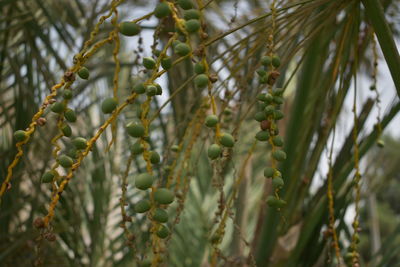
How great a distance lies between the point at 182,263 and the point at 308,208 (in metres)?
0.55

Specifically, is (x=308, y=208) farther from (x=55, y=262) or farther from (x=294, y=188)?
(x=55, y=262)

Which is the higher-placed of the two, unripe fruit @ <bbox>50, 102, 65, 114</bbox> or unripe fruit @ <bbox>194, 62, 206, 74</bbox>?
unripe fruit @ <bbox>50, 102, 65, 114</bbox>

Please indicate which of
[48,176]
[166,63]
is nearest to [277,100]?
[166,63]

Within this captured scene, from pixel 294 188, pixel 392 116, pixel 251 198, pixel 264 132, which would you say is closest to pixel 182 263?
pixel 251 198

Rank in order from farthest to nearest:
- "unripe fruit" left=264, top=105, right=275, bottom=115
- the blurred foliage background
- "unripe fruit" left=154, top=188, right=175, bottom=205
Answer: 1. the blurred foliage background
2. "unripe fruit" left=264, top=105, right=275, bottom=115
3. "unripe fruit" left=154, top=188, right=175, bottom=205

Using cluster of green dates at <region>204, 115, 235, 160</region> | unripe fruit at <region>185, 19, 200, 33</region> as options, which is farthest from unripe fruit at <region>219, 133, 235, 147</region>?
unripe fruit at <region>185, 19, 200, 33</region>

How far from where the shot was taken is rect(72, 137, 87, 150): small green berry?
494 millimetres

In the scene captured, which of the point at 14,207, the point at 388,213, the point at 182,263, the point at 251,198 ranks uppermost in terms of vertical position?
the point at 14,207

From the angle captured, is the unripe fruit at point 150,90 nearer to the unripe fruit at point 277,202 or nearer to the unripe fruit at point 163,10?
the unripe fruit at point 163,10

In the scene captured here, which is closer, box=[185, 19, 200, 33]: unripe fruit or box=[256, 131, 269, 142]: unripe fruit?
box=[185, 19, 200, 33]: unripe fruit

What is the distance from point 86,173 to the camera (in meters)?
1.42

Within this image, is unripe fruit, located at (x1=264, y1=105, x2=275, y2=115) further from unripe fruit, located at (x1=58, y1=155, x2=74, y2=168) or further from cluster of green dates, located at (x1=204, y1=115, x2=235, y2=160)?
unripe fruit, located at (x1=58, y1=155, x2=74, y2=168)

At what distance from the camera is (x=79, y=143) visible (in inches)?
19.5

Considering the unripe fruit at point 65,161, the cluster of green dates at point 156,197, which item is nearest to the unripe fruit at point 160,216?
the cluster of green dates at point 156,197
